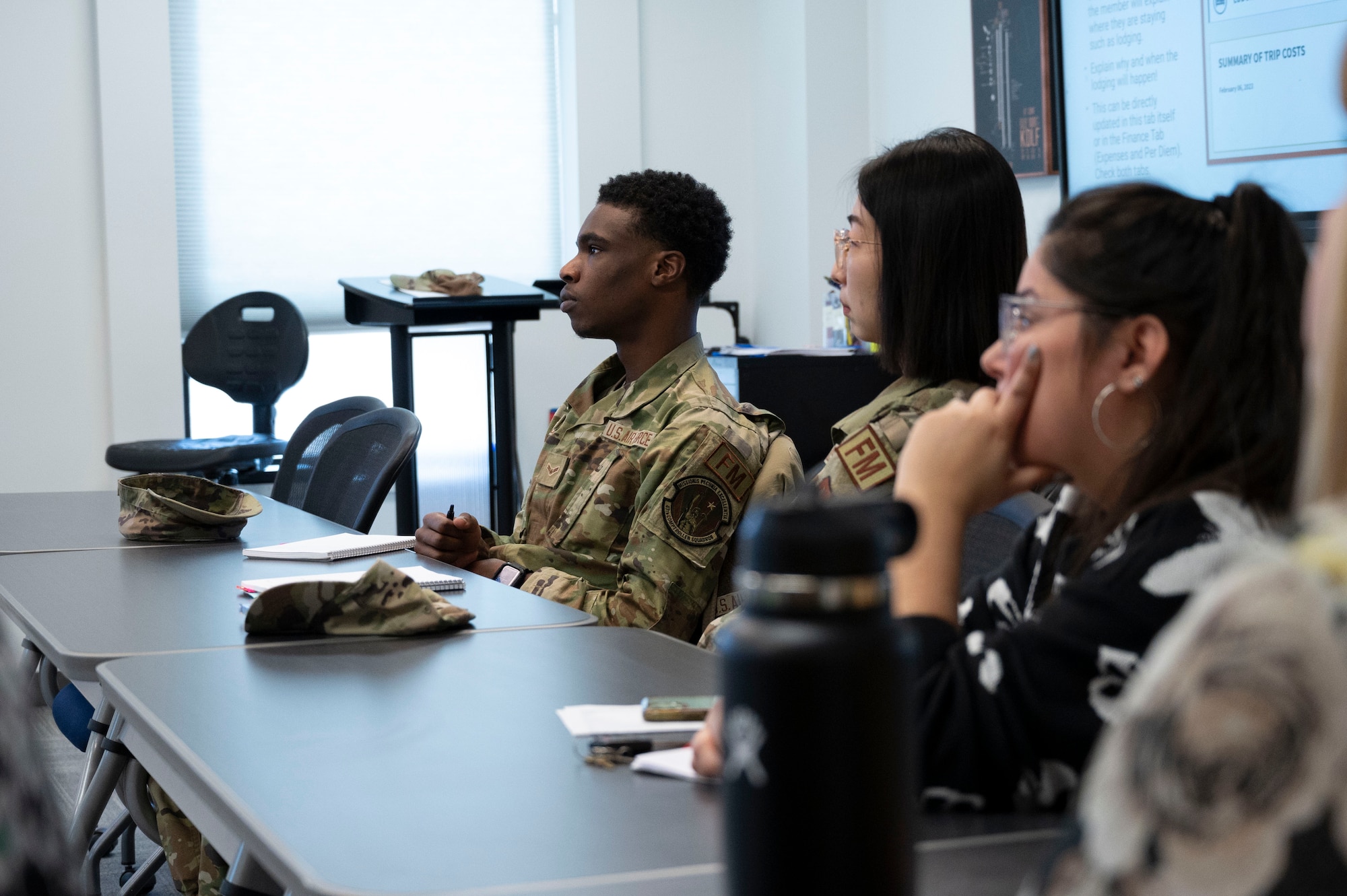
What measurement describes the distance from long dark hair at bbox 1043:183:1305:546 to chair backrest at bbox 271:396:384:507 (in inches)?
87.0

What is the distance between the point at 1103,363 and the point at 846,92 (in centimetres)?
447

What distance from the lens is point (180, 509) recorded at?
2.30 meters

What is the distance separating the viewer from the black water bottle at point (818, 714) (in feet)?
1.58

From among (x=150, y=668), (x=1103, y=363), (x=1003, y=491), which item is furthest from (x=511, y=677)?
(x=1103, y=363)

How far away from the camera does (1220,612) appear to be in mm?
435

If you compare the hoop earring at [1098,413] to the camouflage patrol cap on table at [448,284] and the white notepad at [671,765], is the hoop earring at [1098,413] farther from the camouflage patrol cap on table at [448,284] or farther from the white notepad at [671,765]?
the camouflage patrol cap on table at [448,284]

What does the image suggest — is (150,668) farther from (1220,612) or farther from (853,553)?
(1220,612)

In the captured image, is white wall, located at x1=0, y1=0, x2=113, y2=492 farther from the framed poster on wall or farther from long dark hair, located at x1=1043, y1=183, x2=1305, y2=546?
long dark hair, located at x1=1043, y1=183, x2=1305, y2=546

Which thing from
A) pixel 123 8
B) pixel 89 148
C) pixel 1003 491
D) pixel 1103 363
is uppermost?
pixel 123 8

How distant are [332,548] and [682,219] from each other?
933 millimetres

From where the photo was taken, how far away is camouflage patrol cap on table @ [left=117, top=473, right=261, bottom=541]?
7.63 ft

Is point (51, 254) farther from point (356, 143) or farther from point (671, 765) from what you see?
point (671, 765)

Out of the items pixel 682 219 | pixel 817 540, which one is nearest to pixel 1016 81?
pixel 682 219

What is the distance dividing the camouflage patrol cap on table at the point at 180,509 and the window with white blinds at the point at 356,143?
3156 mm
